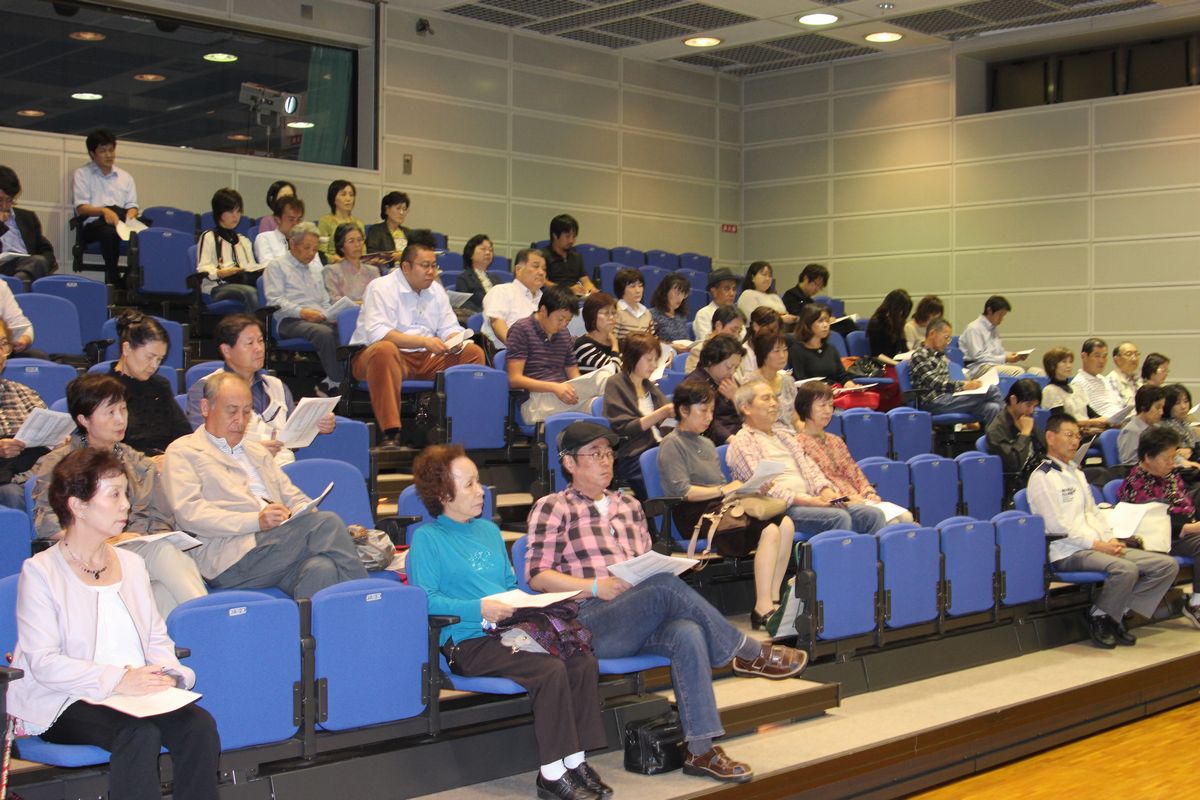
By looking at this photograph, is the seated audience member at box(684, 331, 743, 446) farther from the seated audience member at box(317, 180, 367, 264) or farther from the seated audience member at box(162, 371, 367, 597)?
the seated audience member at box(317, 180, 367, 264)

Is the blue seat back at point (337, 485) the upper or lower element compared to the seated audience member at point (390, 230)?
lower

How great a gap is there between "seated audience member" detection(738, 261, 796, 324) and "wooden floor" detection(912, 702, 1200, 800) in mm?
4584

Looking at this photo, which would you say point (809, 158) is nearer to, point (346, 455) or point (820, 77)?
point (820, 77)

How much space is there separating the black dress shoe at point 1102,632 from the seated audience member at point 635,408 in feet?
7.08

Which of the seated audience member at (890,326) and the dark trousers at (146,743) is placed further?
the seated audience member at (890,326)

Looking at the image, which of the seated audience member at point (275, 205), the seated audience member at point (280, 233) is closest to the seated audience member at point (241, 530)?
the seated audience member at point (280, 233)

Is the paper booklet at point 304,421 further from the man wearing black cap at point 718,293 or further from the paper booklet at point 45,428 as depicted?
the man wearing black cap at point 718,293

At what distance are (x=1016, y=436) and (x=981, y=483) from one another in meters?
0.58

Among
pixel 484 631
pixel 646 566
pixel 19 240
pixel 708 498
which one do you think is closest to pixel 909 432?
pixel 708 498

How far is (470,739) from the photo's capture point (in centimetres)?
365

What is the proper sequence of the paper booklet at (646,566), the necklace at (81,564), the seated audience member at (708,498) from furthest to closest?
the seated audience member at (708,498) → the paper booklet at (646,566) → the necklace at (81,564)

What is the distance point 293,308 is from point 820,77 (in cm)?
686

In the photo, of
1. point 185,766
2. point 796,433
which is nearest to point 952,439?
point 796,433

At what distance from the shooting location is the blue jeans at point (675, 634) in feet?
12.4
